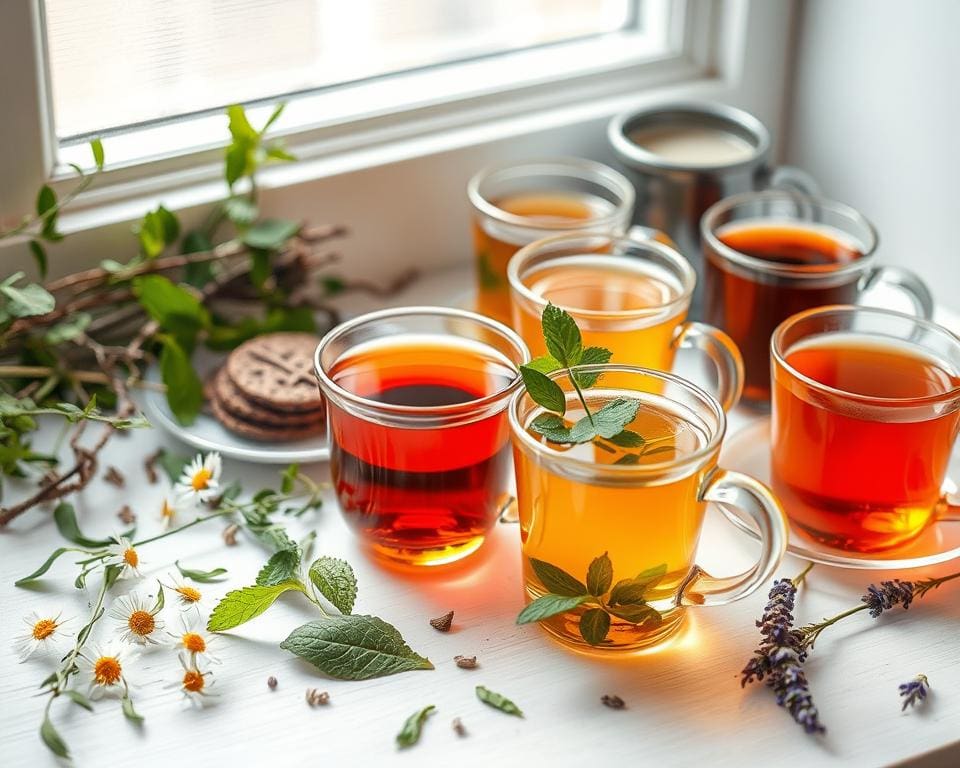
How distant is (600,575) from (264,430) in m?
0.35

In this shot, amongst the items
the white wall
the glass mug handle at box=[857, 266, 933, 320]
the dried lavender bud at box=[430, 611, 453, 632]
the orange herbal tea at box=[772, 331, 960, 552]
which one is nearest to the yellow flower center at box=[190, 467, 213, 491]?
the dried lavender bud at box=[430, 611, 453, 632]

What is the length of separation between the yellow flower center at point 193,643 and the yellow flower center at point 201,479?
16cm

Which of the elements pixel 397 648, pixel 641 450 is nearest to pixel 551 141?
pixel 641 450

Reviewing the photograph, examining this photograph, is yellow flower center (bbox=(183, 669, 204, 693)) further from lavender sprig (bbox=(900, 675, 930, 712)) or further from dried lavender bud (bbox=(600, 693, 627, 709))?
lavender sprig (bbox=(900, 675, 930, 712))

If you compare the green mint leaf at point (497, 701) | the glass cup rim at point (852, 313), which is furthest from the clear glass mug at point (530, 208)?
the green mint leaf at point (497, 701)

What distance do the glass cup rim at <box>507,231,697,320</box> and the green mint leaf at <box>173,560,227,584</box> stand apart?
310mm

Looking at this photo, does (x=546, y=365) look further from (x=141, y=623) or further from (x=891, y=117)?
(x=891, y=117)

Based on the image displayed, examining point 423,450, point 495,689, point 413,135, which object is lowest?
point 495,689

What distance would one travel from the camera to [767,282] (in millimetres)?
997

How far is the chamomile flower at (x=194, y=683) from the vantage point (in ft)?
2.46

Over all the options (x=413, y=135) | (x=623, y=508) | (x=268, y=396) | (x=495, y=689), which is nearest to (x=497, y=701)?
(x=495, y=689)

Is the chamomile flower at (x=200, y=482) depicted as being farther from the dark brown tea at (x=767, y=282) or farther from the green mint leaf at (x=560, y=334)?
the dark brown tea at (x=767, y=282)

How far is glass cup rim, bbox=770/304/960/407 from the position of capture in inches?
31.9

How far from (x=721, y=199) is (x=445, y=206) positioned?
0.27 m
